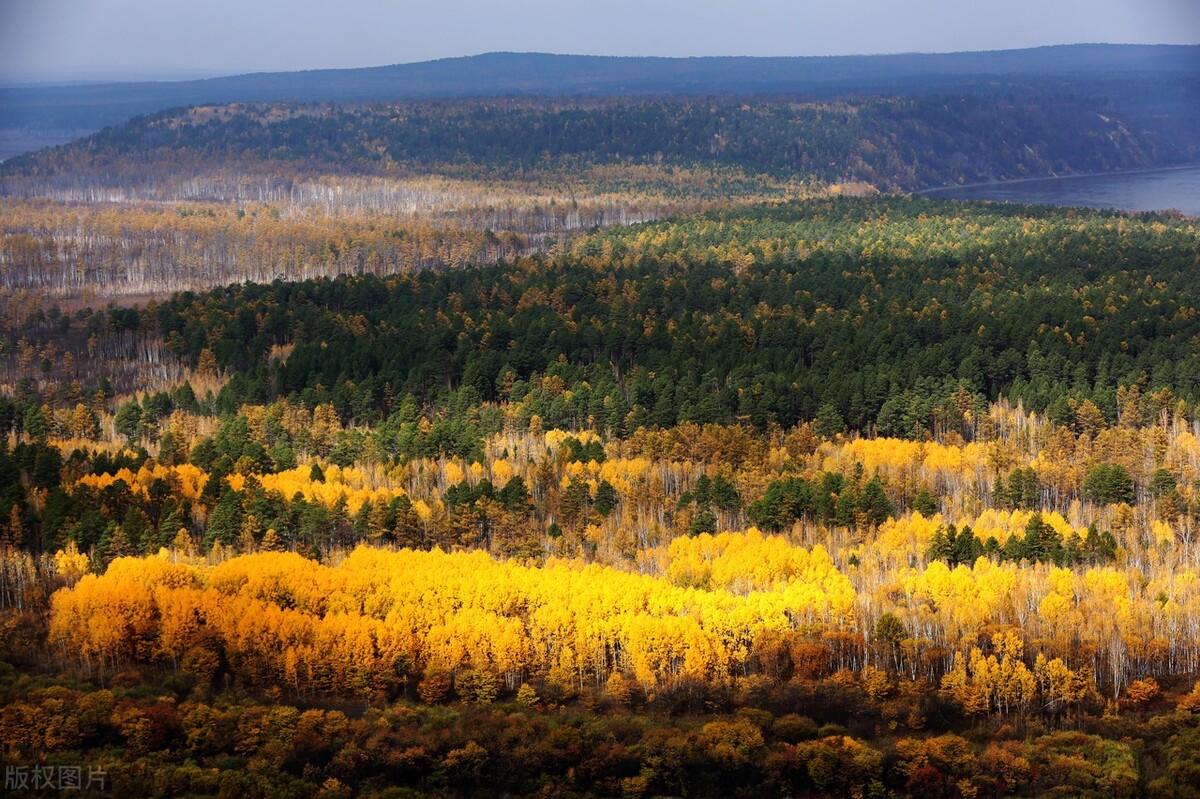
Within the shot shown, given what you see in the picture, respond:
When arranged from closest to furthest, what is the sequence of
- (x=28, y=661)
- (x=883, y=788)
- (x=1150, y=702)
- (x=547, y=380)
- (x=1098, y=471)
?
(x=883, y=788) < (x=1150, y=702) < (x=28, y=661) < (x=1098, y=471) < (x=547, y=380)

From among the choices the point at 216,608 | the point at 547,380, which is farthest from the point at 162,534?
the point at 547,380

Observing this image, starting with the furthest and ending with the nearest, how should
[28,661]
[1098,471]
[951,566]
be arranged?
[1098,471] → [951,566] → [28,661]

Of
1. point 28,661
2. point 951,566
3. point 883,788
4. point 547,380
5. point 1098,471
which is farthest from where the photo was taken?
point 547,380

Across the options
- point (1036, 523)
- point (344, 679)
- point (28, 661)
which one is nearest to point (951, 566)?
point (1036, 523)

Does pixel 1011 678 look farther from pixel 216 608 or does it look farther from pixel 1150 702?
pixel 216 608

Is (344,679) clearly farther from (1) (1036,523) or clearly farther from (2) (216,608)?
(1) (1036,523)

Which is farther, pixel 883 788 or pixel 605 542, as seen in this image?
pixel 605 542
